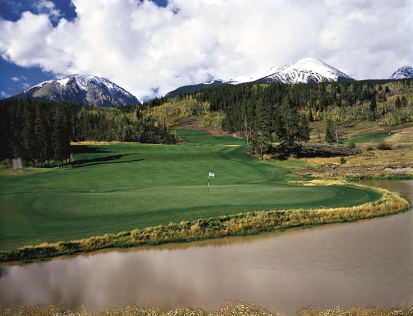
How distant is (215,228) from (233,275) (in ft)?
27.5

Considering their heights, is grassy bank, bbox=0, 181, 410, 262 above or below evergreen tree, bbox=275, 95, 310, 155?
below

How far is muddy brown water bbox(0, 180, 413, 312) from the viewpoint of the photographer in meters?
14.5

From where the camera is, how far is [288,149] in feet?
283

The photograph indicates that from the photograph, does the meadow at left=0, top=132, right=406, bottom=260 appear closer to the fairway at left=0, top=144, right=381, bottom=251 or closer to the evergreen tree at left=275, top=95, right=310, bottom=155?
Answer: the fairway at left=0, top=144, right=381, bottom=251

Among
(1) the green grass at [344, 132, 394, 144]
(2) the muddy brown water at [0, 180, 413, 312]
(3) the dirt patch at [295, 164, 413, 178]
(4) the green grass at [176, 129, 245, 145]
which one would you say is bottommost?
(3) the dirt patch at [295, 164, 413, 178]

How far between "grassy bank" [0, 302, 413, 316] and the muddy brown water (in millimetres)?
715

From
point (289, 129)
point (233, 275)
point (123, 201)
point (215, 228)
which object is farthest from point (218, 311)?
point (289, 129)

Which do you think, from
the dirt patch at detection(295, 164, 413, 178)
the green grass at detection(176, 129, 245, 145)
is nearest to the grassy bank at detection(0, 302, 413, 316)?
the dirt patch at detection(295, 164, 413, 178)

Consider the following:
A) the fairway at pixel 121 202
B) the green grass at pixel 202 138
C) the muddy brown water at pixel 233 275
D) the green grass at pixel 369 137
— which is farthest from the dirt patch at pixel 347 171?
the green grass at pixel 202 138

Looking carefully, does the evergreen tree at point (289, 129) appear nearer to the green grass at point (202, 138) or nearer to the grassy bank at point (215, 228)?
the grassy bank at point (215, 228)

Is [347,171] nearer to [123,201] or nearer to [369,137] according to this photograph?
[123,201]

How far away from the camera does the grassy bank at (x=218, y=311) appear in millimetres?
12391

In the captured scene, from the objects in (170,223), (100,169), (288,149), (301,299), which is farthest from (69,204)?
(288,149)

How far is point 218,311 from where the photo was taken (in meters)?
13.0
